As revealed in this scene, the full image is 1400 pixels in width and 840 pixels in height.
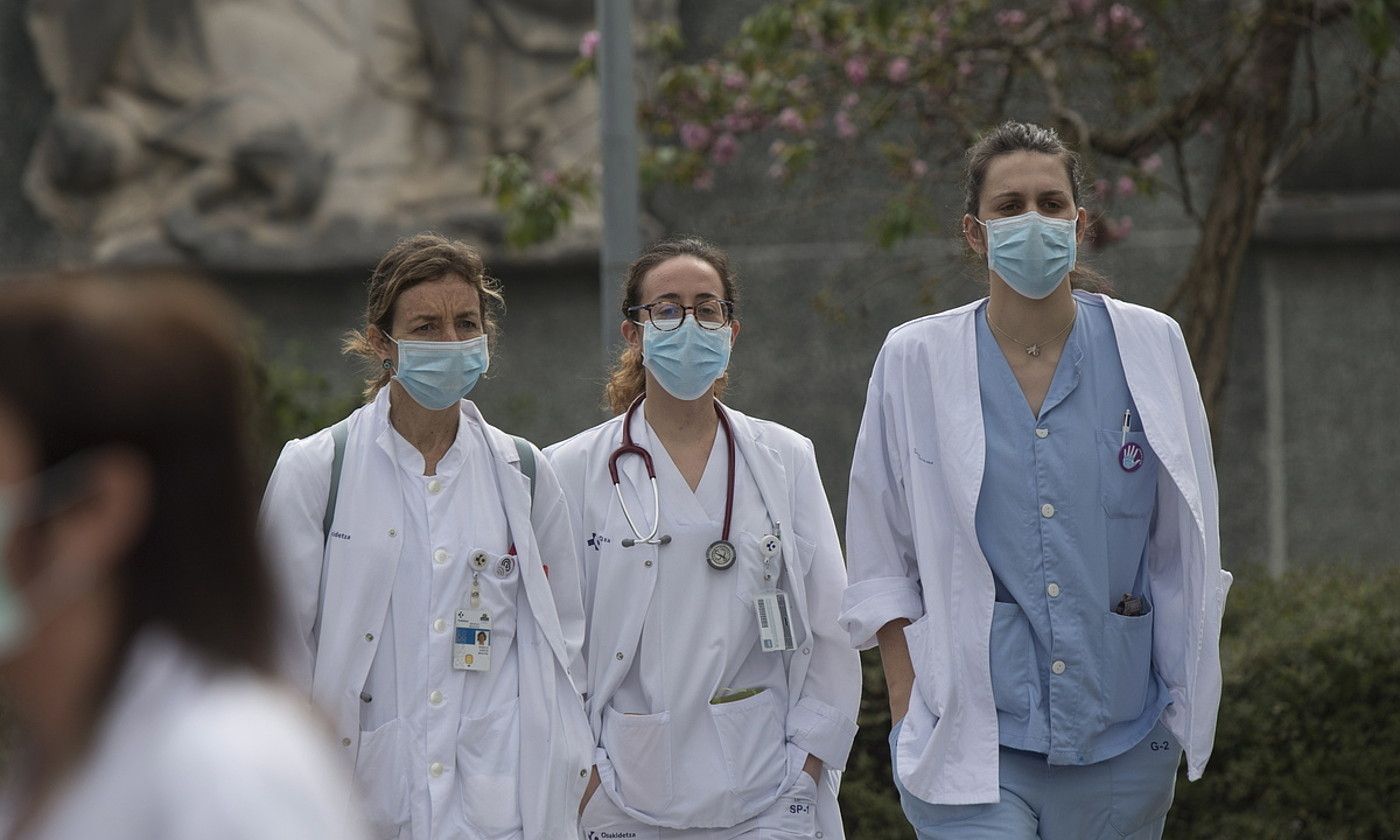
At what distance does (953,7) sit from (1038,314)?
4702 mm

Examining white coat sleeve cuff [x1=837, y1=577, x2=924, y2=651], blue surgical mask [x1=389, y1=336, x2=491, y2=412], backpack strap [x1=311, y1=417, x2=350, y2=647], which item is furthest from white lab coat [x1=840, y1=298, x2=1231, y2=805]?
backpack strap [x1=311, y1=417, x2=350, y2=647]

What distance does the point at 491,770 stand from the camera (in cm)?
448

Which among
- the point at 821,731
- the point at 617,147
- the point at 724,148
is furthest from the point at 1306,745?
the point at 724,148

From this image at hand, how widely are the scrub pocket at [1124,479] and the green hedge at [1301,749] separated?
2.40 metres

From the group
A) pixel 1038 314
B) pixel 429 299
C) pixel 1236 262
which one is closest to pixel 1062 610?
pixel 1038 314

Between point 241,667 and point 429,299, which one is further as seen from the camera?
point 429,299

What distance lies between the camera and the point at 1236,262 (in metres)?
7.95

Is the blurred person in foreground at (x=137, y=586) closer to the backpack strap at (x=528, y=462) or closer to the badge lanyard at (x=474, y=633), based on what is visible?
the badge lanyard at (x=474, y=633)

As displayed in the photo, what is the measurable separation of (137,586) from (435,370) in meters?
3.05

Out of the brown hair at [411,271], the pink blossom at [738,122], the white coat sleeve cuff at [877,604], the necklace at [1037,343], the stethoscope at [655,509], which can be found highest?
the pink blossom at [738,122]

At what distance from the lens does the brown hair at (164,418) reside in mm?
1636

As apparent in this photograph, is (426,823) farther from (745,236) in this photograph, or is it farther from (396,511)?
(745,236)

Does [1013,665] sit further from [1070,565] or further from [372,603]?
[372,603]

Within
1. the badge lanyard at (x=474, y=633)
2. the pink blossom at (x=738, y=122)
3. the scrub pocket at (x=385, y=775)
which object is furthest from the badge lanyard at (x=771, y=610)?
the pink blossom at (x=738, y=122)
